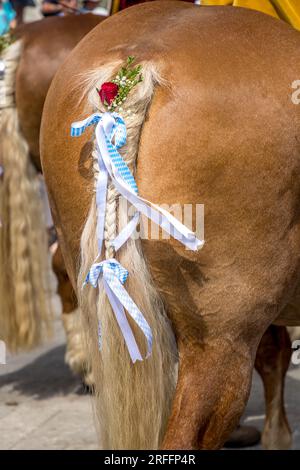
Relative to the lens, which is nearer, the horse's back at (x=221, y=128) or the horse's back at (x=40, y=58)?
the horse's back at (x=221, y=128)

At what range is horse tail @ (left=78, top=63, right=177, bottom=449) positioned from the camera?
61.0 inches

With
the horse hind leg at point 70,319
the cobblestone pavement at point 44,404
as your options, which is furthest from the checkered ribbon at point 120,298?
the horse hind leg at point 70,319

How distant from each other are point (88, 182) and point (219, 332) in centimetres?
41

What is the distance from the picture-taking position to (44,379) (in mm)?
3812

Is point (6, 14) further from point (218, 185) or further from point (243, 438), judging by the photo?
point (218, 185)

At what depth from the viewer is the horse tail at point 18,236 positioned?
11.3ft

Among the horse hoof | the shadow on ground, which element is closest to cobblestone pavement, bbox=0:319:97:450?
the shadow on ground

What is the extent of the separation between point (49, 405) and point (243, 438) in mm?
943

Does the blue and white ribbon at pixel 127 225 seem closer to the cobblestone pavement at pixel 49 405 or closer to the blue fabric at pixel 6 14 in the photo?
the cobblestone pavement at pixel 49 405

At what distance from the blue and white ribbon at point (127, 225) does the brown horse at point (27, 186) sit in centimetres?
184

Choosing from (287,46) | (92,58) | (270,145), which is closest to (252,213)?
(270,145)

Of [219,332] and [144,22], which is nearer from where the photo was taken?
[219,332]

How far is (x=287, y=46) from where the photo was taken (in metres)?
1.64

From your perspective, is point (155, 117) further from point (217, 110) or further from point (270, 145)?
point (270, 145)
